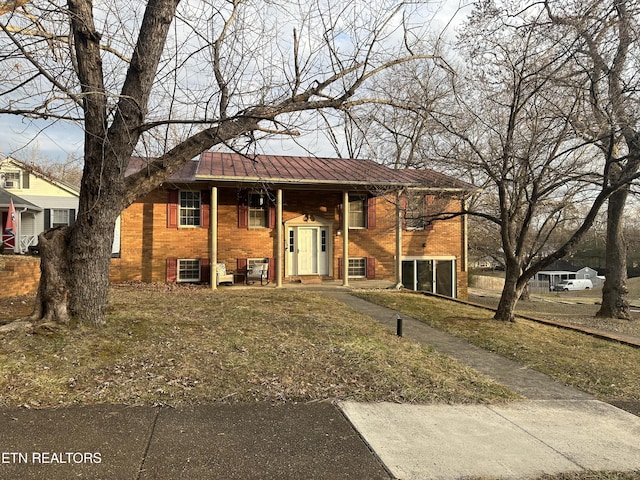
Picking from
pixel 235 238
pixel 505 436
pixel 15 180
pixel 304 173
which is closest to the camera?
pixel 505 436

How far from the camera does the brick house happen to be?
14773 mm

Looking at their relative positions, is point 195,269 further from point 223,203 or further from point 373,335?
point 373,335

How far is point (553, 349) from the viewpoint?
7676 millimetres

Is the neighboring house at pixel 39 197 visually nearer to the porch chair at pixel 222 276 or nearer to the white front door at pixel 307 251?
the porch chair at pixel 222 276

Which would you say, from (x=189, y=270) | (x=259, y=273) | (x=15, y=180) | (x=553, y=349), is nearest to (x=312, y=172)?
(x=259, y=273)

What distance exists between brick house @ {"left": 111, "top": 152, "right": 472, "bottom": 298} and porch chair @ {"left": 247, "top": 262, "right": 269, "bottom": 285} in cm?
42

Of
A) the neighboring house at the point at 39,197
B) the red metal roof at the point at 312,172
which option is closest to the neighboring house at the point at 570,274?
the red metal roof at the point at 312,172

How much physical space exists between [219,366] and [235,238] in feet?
36.9

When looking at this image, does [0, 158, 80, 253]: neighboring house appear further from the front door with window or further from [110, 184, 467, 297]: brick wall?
the front door with window

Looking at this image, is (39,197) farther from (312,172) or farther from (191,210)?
(312,172)

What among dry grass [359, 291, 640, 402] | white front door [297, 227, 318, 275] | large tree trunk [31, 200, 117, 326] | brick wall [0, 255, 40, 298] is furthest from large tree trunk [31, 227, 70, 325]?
white front door [297, 227, 318, 275]

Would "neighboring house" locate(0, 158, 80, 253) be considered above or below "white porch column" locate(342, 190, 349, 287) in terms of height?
above

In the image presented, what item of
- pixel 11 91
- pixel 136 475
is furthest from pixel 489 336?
pixel 11 91

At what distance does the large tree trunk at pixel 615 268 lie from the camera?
14.6 metres
